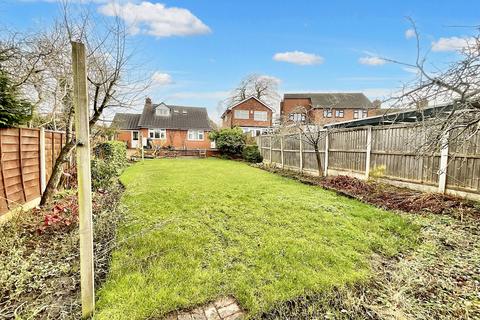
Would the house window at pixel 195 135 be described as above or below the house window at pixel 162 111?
below

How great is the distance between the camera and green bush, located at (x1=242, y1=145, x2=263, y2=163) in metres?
19.1

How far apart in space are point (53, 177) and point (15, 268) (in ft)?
9.81

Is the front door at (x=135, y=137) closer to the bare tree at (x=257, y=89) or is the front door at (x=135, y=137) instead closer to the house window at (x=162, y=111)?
the house window at (x=162, y=111)

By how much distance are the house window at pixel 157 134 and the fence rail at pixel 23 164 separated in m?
23.7

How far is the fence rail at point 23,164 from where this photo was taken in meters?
4.08

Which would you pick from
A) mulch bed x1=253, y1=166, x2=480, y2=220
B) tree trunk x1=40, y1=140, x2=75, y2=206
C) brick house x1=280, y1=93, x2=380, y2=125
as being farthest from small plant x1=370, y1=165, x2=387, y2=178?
brick house x1=280, y1=93, x2=380, y2=125

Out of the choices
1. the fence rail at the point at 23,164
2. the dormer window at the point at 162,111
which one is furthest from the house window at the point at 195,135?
the fence rail at the point at 23,164

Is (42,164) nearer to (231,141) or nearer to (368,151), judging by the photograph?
(368,151)

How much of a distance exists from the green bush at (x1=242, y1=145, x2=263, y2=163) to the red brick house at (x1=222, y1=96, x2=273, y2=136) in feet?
42.1

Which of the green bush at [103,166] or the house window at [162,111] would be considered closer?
the green bush at [103,166]

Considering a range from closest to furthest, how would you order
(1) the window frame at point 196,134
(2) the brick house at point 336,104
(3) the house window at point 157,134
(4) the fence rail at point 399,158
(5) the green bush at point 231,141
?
(4) the fence rail at point 399,158 → (5) the green bush at point 231,141 → (3) the house window at point 157,134 → (1) the window frame at point 196,134 → (2) the brick house at point 336,104

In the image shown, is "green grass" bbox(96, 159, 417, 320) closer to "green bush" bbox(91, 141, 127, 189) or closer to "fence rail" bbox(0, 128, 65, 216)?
"fence rail" bbox(0, 128, 65, 216)

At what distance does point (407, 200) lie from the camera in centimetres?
564

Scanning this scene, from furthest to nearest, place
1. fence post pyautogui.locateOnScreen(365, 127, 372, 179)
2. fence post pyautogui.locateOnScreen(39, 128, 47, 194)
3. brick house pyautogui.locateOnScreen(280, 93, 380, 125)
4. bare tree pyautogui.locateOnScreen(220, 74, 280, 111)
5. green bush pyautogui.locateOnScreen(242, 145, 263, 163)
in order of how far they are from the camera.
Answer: bare tree pyautogui.locateOnScreen(220, 74, 280, 111), brick house pyautogui.locateOnScreen(280, 93, 380, 125), green bush pyautogui.locateOnScreen(242, 145, 263, 163), fence post pyautogui.locateOnScreen(365, 127, 372, 179), fence post pyautogui.locateOnScreen(39, 128, 47, 194)
